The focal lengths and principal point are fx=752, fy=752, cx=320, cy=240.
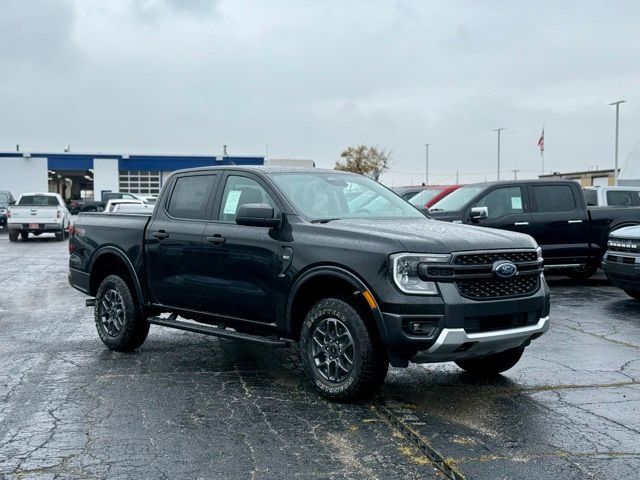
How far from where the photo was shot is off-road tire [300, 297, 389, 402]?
5547 mm

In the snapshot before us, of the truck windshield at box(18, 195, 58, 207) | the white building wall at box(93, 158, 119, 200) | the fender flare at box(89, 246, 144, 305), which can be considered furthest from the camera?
the white building wall at box(93, 158, 119, 200)

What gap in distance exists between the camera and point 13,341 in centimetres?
841

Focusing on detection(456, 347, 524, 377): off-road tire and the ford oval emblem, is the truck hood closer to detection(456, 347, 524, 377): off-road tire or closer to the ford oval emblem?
the ford oval emblem

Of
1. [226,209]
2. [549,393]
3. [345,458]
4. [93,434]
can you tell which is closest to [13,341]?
[226,209]

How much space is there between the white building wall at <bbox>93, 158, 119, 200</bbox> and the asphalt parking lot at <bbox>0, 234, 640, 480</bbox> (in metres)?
53.4

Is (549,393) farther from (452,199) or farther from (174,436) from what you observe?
(452,199)

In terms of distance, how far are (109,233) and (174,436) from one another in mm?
3525

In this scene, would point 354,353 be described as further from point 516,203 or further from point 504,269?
point 516,203

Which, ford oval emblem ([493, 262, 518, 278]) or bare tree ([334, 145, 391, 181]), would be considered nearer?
ford oval emblem ([493, 262, 518, 278])

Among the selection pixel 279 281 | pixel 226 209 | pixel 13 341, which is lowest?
pixel 13 341

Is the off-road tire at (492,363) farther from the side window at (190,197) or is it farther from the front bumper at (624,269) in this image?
the front bumper at (624,269)

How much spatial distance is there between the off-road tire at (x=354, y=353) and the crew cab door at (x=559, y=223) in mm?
8380

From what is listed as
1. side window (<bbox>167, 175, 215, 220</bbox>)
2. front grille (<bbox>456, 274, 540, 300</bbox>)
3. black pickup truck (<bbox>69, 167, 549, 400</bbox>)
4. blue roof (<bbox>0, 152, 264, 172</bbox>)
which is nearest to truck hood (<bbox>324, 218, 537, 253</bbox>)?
black pickup truck (<bbox>69, 167, 549, 400</bbox>)

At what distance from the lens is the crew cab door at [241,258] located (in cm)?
627
